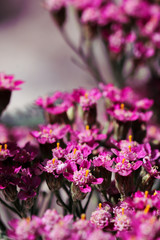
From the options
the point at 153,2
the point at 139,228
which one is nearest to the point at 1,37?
the point at 153,2

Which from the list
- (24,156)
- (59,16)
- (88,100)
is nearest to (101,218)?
(24,156)

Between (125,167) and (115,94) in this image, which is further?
(115,94)

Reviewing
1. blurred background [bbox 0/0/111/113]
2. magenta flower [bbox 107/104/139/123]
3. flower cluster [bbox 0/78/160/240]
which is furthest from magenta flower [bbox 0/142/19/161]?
blurred background [bbox 0/0/111/113]

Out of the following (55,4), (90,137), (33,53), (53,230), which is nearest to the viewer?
(53,230)

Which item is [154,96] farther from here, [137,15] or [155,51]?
[137,15]

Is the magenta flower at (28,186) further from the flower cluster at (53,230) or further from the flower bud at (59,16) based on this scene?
the flower bud at (59,16)

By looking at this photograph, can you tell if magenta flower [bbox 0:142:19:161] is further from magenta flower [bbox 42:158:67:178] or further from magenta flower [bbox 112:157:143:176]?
magenta flower [bbox 112:157:143:176]

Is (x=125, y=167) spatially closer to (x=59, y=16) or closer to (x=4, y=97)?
(x=4, y=97)

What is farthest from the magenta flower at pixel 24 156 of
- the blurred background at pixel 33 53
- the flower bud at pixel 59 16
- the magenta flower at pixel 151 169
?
the blurred background at pixel 33 53
